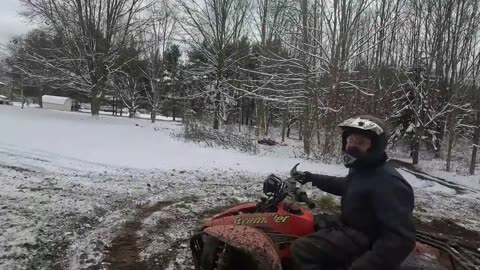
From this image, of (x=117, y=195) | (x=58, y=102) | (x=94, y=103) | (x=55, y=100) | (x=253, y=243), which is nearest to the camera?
(x=253, y=243)

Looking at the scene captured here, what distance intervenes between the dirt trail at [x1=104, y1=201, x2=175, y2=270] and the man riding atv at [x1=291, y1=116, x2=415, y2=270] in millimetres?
2533

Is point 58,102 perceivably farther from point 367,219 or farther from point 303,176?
point 367,219

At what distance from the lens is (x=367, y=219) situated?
8.36 ft

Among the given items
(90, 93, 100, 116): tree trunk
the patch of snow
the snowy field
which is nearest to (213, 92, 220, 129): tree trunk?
(90, 93, 100, 116): tree trunk

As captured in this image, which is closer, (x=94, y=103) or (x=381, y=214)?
(x=381, y=214)

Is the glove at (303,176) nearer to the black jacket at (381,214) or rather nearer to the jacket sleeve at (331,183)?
the jacket sleeve at (331,183)

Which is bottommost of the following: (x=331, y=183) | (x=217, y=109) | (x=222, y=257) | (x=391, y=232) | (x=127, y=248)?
(x=127, y=248)

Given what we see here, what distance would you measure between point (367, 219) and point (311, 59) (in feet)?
57.7

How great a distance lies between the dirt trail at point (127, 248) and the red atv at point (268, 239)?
5.73ft

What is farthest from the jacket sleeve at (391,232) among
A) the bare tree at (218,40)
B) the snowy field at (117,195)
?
the bare tree at (218,40)

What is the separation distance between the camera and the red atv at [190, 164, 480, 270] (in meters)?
2.75

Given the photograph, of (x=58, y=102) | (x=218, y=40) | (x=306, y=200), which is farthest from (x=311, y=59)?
(x=58, y=102)

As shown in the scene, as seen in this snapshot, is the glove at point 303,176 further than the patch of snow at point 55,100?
No

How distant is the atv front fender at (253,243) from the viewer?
8.97 feet
